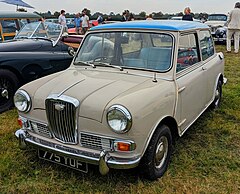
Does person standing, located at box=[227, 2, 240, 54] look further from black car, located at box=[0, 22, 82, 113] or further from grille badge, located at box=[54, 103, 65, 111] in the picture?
grille badge, located at box=[54, 103, 65, 111]

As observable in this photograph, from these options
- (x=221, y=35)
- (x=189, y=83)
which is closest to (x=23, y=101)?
(x=189, y=83)

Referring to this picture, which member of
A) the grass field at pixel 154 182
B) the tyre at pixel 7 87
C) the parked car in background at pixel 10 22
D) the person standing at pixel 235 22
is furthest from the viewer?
Result: the person standing at pixel 235 22

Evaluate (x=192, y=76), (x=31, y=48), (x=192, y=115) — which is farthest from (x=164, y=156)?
(x=31, y=48)

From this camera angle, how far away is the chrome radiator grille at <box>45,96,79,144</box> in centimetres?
273

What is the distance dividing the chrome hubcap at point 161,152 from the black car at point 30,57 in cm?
312

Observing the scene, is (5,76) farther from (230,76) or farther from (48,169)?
(230,76)

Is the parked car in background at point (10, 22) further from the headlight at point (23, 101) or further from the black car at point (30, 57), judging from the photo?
the headlight at point (23, 101)

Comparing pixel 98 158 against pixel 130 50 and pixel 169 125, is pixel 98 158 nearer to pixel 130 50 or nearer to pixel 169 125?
pixel 169 125

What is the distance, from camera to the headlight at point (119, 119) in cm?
253

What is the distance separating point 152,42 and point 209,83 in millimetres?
1345

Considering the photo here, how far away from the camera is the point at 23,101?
10.2ft

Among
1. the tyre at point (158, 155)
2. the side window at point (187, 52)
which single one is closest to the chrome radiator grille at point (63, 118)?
the tyre at point (158, 155)

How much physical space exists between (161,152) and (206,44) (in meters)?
2.31

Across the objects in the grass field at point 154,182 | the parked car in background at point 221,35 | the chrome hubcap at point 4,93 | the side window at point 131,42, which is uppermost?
the side window at point 131,42
